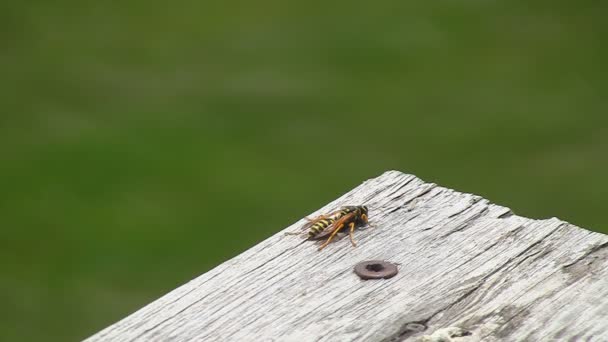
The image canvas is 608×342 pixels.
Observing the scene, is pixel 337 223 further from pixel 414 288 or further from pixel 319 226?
pixel 414 288

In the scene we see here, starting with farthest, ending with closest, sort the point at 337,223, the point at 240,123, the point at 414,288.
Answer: the point at 240,123 < the point at 337,223 < the point at 414,288

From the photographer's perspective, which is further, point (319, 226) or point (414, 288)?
point (319, 226)

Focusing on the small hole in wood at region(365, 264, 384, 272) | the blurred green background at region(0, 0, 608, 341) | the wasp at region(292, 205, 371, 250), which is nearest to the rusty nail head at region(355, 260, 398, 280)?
the small hole in wood at region(365, 264, 384, 272)

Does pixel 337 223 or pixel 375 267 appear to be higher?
pixel 337 223

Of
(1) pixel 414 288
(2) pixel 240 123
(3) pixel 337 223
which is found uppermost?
(2) pixel 240 123

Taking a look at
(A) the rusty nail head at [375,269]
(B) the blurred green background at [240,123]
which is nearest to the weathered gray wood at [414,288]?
(A) the rusty nail head at [375,269]

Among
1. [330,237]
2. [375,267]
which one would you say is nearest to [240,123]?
[330,237]
